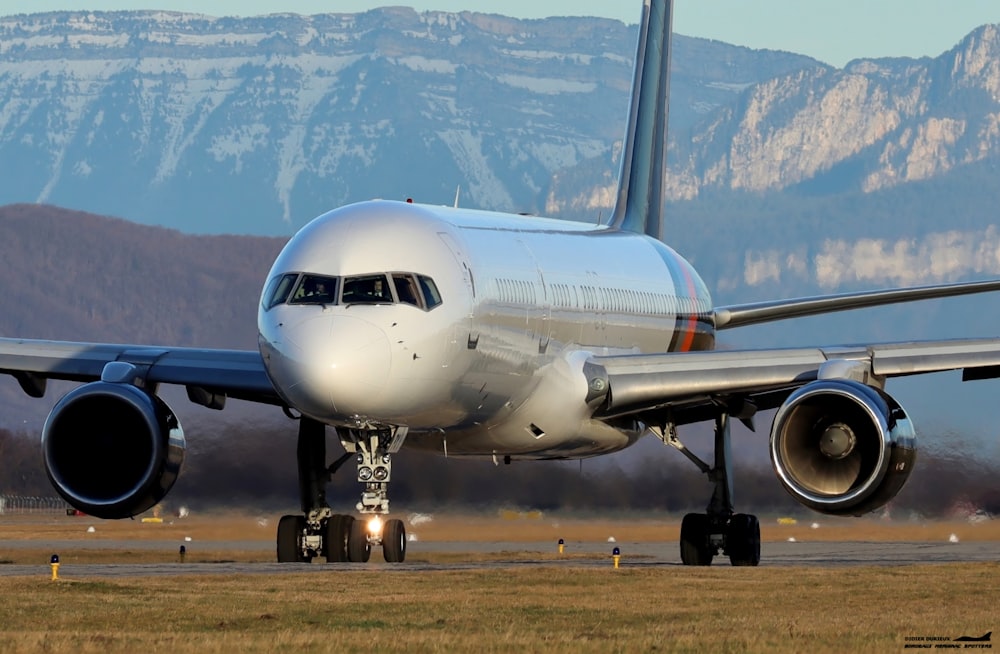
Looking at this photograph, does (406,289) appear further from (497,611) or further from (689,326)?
(689,326)

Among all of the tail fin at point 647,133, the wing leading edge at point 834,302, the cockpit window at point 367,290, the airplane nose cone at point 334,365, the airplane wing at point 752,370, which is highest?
the tail fin at point 647,133

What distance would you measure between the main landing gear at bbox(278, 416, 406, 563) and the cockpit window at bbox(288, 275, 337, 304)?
2.11 metres

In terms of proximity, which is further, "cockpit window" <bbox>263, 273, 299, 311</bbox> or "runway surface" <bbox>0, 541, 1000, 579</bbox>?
"runway surface" <bbox>0, 541, 1000, 579</bbox>

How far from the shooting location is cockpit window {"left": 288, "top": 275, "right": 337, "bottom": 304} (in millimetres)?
27688

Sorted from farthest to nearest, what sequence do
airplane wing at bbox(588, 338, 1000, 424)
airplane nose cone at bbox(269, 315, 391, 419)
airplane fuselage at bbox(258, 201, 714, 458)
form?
airplane wing at bbox(588, 338, 1000, 424)
airplane fuselage at bbox(258, 201, 714, 458)
airplane nose cone at bbox(269, 315, 391, 419)

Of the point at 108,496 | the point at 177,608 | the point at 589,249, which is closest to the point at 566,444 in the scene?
the point at 589,249

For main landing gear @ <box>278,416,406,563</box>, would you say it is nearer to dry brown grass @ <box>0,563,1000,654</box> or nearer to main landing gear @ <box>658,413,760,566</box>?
dry brown grass @ <box>0,563,1000,654</box>

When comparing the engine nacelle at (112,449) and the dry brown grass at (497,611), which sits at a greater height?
the engine nacelle at (112,449)

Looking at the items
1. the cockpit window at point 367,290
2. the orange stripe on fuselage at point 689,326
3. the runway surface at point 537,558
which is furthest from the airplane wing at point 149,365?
the orange stripe on fuselage at point 689,326

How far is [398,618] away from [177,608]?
2268 mm

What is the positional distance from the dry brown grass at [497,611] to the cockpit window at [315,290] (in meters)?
3.29

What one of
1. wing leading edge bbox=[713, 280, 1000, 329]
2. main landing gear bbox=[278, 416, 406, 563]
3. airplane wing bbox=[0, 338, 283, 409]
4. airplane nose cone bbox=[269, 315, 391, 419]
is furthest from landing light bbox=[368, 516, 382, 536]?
wing leading edge bbox=[713, 280, 1000, 329]

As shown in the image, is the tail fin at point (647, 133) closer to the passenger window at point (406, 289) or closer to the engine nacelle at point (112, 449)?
the engine nacelle at point (112, 449)

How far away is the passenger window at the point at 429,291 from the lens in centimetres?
2842
